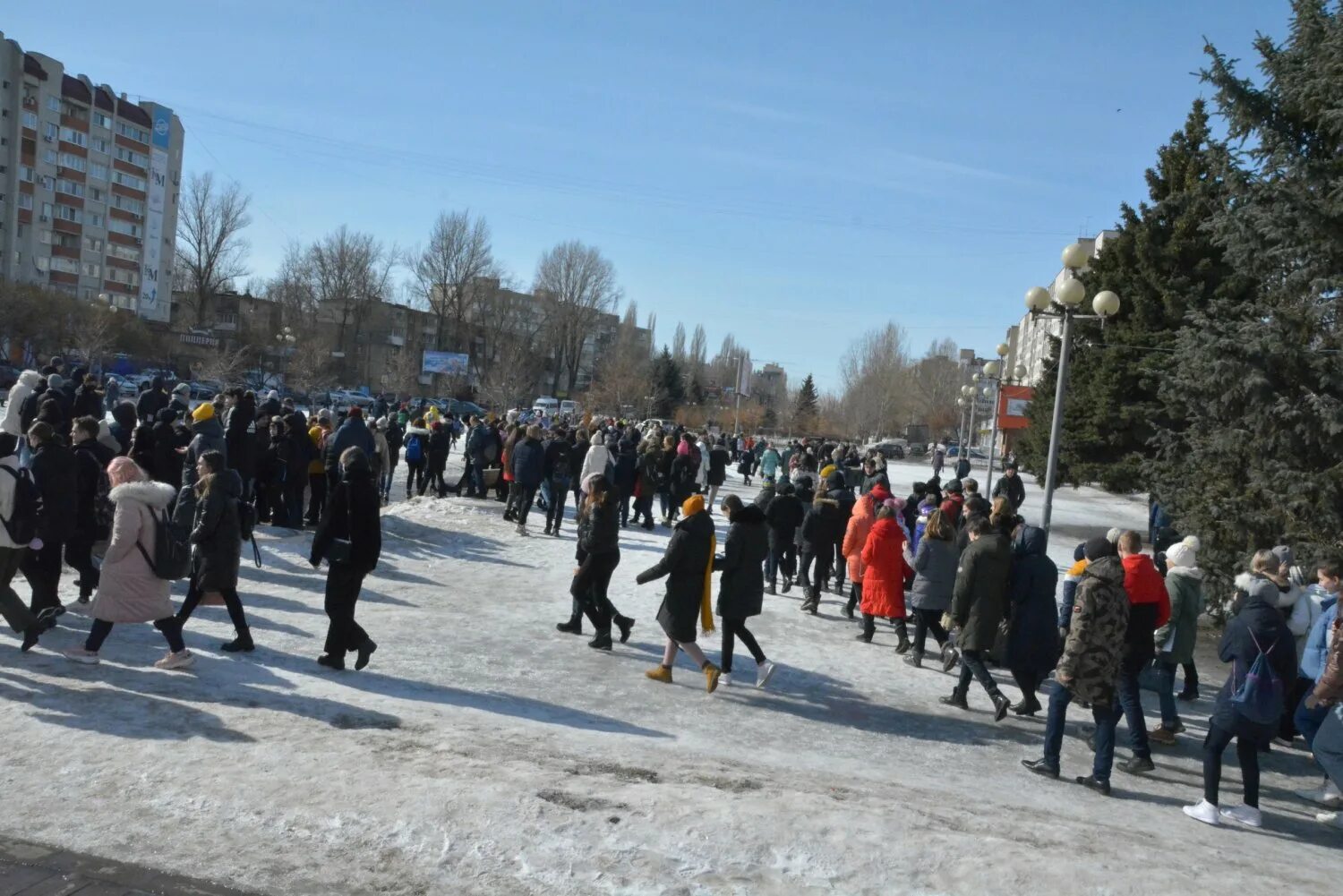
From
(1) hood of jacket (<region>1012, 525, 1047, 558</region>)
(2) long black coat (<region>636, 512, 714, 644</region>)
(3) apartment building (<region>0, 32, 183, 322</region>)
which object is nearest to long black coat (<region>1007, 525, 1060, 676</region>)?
(1) hood of jacket (<region>1012, 525, 1047, 558</region>)

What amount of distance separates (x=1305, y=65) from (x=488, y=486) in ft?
48.5

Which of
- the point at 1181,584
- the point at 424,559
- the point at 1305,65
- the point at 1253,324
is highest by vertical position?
the point at 1305,65

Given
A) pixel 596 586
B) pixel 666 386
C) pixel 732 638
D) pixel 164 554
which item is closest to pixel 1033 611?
pixel 732 638

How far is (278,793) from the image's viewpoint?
569 cm

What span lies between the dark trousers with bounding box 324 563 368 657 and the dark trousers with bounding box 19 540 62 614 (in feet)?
7.24

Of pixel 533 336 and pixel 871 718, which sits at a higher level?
pixel 533 336

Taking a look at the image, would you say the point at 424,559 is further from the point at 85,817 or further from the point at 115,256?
the point at 115,256

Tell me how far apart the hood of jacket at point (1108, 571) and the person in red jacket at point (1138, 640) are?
43 cm

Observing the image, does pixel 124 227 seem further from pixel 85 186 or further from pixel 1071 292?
pixel 1071 292

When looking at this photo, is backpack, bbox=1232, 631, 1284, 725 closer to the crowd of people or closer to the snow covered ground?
the crowd of people

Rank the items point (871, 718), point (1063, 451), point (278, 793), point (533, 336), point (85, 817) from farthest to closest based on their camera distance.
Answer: point (533, 336) < point (1063, 451) < point (871, 718) < point (278, 793) < point (85, 817)

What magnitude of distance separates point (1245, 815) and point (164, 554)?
7.47m

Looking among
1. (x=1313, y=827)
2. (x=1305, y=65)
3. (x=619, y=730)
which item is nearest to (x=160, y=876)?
(x=619, y=730)

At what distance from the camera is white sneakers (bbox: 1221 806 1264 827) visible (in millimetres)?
6688
